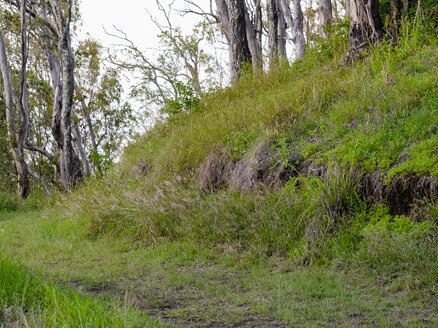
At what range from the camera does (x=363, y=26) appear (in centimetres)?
970

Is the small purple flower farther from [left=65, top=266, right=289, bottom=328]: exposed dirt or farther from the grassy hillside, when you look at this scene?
[left=65, top=266, right=289, bottom=328]: exposed dirt

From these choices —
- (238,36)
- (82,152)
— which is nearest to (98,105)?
(82,152)

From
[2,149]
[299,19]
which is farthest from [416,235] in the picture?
[2,149]

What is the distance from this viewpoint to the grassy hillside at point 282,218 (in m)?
4.71

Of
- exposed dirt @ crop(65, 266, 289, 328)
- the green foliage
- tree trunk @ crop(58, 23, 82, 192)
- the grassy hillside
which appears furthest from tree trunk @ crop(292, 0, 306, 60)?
exposed dirt @ crop(65, 266, 289, 328)

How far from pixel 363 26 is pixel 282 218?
4.67 meters

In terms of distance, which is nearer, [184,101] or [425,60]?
[425,60]

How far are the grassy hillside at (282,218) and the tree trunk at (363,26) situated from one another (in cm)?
37

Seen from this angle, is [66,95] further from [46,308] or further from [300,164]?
[46,308]

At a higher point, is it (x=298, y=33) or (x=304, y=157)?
(x=298, y=33)

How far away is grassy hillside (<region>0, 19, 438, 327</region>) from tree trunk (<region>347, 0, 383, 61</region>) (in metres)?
0.37

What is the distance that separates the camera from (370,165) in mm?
6102

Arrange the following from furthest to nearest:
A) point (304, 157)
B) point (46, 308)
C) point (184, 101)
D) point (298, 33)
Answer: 1. point (298, 33)
2. point (184, 101)
3. point (304, 157)
4. point (46, 308)

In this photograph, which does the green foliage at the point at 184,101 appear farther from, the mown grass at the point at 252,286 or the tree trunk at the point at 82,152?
the tree trunk at the point at 82,152
